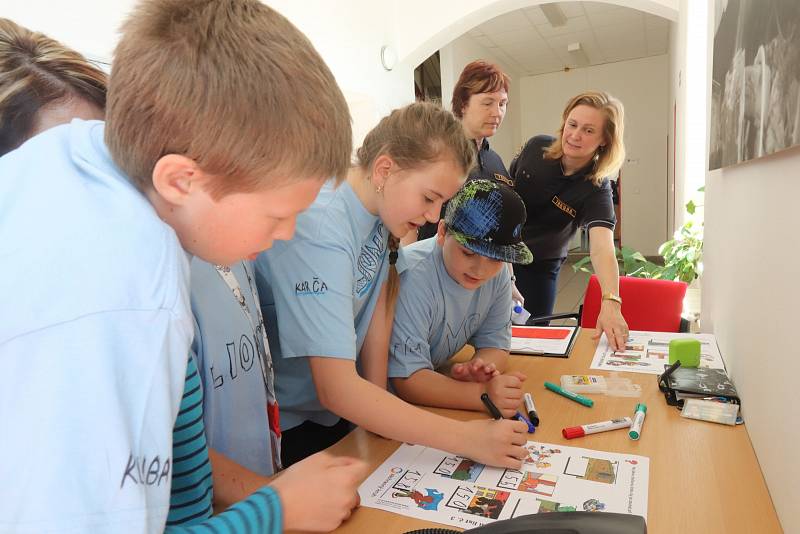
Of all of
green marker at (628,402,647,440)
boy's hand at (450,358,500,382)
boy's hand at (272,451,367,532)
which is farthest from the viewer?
boy's hand at (450,358,500,382)

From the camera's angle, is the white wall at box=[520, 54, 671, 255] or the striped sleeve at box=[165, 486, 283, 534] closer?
the striped sleeve at box=[165, 486, 283, 534]

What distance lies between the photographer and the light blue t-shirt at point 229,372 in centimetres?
80

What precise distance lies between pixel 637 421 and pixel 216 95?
94cm

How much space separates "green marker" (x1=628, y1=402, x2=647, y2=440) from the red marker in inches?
0.6

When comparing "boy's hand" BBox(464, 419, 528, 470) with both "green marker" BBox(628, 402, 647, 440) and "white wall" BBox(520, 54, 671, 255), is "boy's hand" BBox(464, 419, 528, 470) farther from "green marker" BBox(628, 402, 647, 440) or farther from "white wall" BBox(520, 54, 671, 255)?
"white wall" BBox(520, 54, 671, 255)

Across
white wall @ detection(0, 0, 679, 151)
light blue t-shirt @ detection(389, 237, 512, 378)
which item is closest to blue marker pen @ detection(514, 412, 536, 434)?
light blue t-shirt @ detection(389, 237, 512, 378)

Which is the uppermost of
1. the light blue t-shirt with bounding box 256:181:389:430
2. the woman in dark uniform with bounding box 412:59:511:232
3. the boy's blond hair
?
the woman in dark uniform with bounding box 412:59:511:232

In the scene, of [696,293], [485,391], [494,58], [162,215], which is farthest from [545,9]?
[162,215]

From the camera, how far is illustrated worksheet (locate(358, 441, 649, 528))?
0.79 m

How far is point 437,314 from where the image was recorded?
1339 mm

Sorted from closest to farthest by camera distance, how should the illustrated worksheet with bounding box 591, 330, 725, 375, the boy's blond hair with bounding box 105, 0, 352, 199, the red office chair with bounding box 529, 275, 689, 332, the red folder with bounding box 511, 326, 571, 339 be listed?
the boy's blond hair with bounding box 105, 0, 352, 199 → the illustrated worksheet with bounding box 591, 330, 725, 375 → the red folder with bounding box 511, 326, 571, 339 → the red office chair with bounding box 529, 275, 689, 332

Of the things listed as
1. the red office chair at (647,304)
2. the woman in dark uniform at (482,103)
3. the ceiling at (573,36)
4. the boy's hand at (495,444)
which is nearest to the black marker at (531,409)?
the boy's hand at (495,444)

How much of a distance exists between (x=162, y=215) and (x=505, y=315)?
3.56 ft

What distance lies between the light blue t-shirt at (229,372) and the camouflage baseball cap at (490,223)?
1.76 ft
